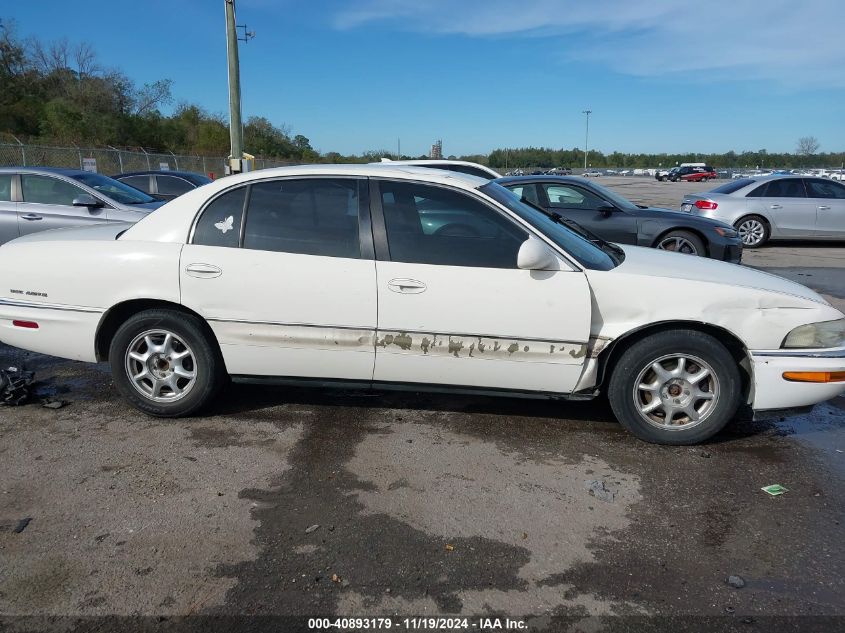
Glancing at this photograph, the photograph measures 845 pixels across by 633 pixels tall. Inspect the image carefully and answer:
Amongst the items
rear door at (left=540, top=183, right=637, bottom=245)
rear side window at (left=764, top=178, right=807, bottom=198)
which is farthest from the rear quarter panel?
rear side window at (left=764, top=178, right=807, bottom=198)

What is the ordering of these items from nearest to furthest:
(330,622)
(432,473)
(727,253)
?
(330,622), (432,473), (727,253)

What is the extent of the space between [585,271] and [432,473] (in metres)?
1.47

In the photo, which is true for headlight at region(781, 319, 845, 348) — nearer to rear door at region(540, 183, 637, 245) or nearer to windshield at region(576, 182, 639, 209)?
rear door at region(540, 183, 637, 245)

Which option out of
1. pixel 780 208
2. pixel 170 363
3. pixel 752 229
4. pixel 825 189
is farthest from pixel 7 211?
pixel 825 189

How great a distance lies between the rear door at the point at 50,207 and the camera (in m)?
9.16

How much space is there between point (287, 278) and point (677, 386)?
2.43 meters

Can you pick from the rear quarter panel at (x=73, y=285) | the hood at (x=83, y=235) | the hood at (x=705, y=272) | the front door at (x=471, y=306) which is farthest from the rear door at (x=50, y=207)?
the hood at (x=705, y=272)

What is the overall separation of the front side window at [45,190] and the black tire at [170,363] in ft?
19.9

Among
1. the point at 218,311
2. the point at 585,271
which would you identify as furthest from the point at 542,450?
the point at 218,311

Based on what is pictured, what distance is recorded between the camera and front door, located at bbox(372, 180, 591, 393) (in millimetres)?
3920

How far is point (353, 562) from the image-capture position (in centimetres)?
290

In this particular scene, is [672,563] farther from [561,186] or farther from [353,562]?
[561,186]

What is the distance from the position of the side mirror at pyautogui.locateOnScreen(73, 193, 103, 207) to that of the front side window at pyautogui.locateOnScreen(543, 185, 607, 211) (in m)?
6.23

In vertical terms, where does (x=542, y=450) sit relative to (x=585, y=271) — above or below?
below
